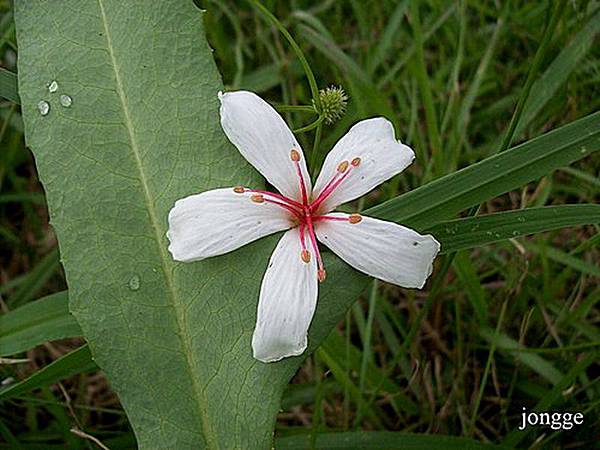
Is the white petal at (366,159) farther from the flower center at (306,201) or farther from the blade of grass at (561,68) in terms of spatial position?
the blade of grass at (561,68)

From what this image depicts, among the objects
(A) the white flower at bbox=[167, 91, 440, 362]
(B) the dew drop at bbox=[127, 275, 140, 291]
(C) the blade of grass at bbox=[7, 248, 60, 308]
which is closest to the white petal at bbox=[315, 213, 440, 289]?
(A) the white flower at bbox=[167, 91, 440, 362]

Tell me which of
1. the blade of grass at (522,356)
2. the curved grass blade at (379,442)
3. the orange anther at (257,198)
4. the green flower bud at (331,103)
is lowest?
the curved grass blade at (379,442)

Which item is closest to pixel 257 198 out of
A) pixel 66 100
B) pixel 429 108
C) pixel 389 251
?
pixel 389 251

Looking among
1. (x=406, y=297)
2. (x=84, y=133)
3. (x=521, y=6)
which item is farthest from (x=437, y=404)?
(x=521, y=6)

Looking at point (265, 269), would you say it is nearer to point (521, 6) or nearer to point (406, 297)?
point (406, 297)

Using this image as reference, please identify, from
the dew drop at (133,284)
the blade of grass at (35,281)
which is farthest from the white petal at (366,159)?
the blade of grass at (35,281)

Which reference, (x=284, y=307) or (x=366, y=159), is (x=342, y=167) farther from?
(x=284, y=307)

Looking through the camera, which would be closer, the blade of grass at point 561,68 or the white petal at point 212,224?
the white petal at point 212,224
